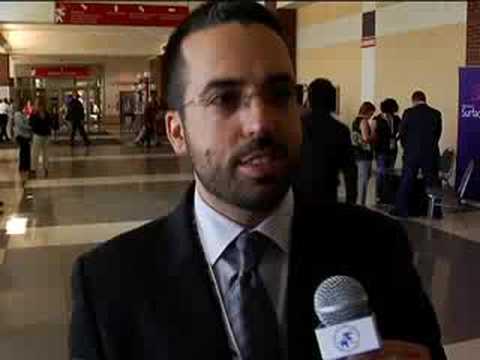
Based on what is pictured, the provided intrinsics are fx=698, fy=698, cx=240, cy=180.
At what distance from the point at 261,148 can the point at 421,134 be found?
302 inches

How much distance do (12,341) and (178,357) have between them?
3.54 meters

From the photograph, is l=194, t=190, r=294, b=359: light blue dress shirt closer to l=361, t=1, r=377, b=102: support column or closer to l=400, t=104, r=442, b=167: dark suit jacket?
l=400, t=104, r=442, b=167: dark suit jacket

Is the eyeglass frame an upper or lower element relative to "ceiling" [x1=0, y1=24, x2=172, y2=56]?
lower

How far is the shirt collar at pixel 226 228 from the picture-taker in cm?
117

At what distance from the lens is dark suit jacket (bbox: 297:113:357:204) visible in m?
5.08

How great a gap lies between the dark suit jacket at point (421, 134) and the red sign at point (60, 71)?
95.2 feet

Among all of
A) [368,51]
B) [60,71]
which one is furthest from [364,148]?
[60,71]

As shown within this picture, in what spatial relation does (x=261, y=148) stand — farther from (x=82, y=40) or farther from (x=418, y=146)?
(x=82, y=40)

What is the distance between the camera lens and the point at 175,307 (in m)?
1.12

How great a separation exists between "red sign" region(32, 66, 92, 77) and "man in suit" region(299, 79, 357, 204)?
31581mm

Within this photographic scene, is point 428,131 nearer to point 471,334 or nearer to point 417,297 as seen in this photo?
point 471,334

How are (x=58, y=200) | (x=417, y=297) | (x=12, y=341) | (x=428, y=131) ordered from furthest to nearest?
(x=58, y=200), (x=428, y=131), (x=12, y=341), (x=417, y=297)

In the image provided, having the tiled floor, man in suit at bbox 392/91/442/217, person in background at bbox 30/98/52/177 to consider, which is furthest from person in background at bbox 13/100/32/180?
man in suit at bbox 392/91/442/217

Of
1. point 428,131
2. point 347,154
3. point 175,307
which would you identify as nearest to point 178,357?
point 175,307
